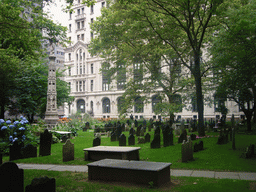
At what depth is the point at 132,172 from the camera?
6.04 m

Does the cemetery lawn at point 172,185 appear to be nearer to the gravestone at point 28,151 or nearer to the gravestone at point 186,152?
the gravestone at point 186,152

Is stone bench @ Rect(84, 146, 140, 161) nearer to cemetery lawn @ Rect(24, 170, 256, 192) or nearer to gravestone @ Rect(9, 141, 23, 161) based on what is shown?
cemetery lawn @ Rect(24, 170, 256, 192)

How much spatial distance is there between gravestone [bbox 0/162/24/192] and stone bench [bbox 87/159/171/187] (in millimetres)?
2679

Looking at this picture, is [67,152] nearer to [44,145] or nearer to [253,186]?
[44,145]

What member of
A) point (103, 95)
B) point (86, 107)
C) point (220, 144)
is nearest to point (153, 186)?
point (220, 144)

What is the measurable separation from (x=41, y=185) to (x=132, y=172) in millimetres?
2687

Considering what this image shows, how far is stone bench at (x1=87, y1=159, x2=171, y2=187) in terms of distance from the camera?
581 cm

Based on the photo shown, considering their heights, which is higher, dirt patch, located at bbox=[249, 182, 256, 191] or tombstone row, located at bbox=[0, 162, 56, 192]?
tombstone row, located at bbox=[0, 162, 56, 192]

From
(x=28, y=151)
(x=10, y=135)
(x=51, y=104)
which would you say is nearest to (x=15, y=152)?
(x=28, y=151)

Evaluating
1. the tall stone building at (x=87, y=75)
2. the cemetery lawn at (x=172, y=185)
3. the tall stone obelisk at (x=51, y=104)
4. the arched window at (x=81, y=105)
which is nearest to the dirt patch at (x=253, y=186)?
the cemetery lawn at (x=172, y=185)

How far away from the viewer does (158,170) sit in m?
5.66

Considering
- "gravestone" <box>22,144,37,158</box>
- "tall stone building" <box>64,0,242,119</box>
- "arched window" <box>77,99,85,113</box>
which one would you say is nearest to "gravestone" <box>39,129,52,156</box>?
"gravestone" <box>22,144,37,158</box>

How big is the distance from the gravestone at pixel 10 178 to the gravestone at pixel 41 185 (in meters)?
0.26

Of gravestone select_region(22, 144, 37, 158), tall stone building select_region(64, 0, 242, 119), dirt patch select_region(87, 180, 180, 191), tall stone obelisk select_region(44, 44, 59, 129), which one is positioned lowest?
dirt patch select_region(87, 180, 180, 191)
